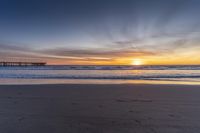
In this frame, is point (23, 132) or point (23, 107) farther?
point (23, 107)

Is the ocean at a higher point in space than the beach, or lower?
higher

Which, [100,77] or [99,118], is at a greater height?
[100,77]

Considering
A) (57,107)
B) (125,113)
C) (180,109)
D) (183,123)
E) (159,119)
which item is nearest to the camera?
(183,123)

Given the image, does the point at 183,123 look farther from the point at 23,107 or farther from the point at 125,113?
the point at 23,107

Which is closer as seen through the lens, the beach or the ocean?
the beach

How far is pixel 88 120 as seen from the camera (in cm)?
436

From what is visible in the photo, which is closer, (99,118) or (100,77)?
(99,118)

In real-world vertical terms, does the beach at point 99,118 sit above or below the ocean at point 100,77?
below

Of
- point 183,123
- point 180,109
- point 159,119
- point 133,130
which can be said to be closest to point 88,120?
point 133,130

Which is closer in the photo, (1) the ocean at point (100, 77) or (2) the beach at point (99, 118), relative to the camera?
(2) the beach at point (99, 118)

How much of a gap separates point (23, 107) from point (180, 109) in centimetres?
387

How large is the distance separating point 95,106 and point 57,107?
38.3 inches

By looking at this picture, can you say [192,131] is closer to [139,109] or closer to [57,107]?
[139,109]

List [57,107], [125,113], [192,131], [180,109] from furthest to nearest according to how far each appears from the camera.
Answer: [57,107]
[180,109]
[125,113]
[192,131]
